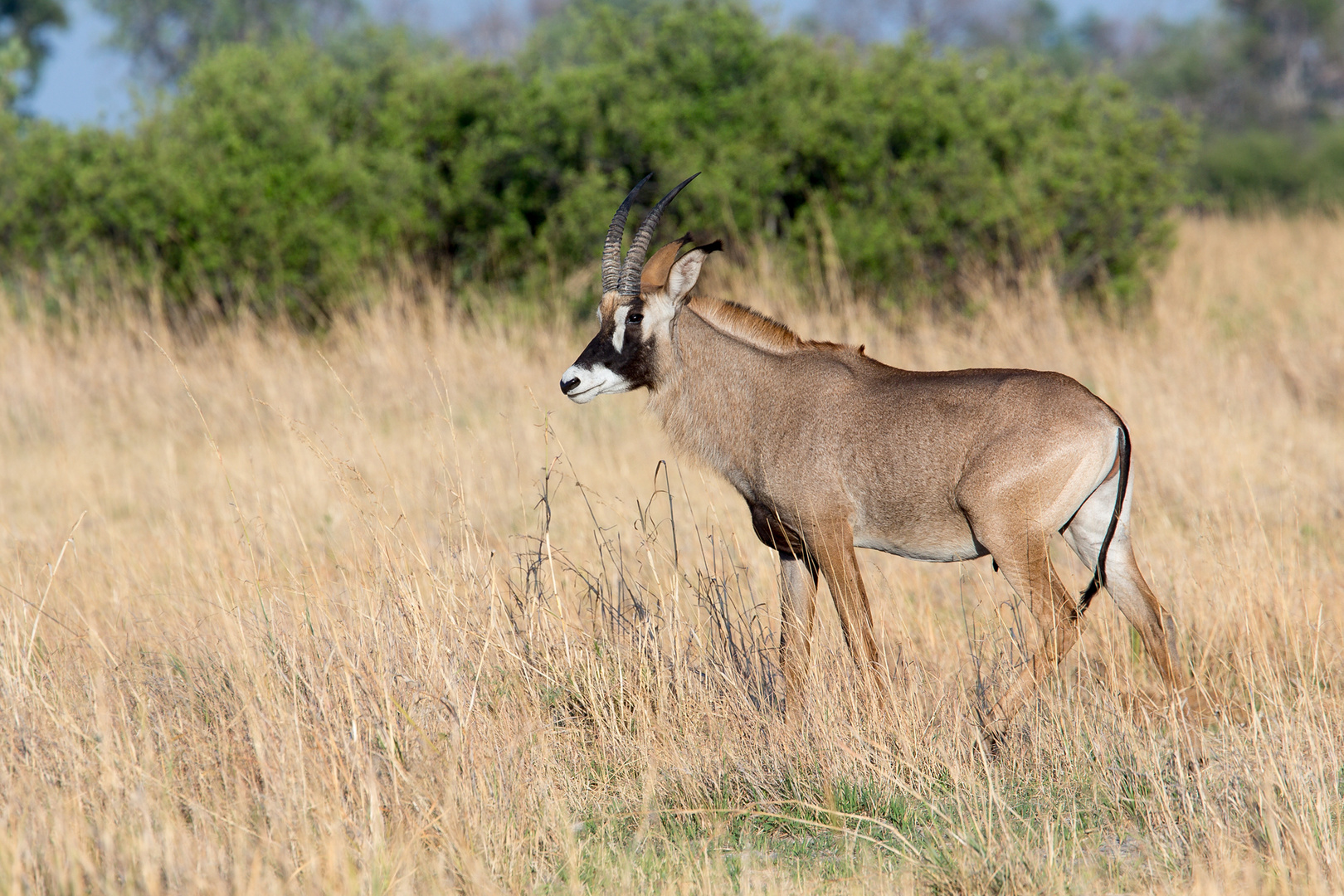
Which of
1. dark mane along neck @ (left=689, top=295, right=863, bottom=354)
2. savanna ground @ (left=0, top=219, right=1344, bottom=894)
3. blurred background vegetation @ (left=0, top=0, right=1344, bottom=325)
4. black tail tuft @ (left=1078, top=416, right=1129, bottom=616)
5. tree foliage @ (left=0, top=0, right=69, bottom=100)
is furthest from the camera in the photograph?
tree foliage @ (left=0, top=0, right=69, bottom=100)

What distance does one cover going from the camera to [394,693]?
4.21 meters

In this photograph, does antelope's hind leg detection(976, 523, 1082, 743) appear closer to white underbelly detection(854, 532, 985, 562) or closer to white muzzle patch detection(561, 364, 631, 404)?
white underbelly detection(854, 532, 985, 562)

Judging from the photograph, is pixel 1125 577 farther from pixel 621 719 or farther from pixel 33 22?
pixel 33 22

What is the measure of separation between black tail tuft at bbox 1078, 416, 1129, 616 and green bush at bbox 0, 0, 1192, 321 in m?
7.96

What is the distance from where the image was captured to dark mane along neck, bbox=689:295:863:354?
18.0ft

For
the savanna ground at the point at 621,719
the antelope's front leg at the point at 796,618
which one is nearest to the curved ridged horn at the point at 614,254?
the savanna ground at the point at 621,719

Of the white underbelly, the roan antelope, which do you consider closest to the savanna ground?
the roan antelope

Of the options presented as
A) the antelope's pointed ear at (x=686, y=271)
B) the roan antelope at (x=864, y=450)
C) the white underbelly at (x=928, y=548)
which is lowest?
the white underbelly at (x=928, y=548)

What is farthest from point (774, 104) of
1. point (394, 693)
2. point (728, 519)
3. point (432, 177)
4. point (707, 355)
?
point (394, 693)

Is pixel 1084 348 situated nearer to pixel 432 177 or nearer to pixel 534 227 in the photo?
pixel 534 227

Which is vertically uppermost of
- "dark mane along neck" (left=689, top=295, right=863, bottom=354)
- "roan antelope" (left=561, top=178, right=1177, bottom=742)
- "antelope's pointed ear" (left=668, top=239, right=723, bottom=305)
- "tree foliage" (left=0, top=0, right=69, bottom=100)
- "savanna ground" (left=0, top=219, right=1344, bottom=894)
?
"tree foliage" (left=0, top=0, right=69, bottom=100)

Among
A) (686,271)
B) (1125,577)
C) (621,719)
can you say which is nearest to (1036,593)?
(1125,577)

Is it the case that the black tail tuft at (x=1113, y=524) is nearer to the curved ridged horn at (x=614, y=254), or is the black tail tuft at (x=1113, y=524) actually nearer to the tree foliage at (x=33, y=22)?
the curved ridged horn at (x=614, y=254)

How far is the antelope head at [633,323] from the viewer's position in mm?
5586
